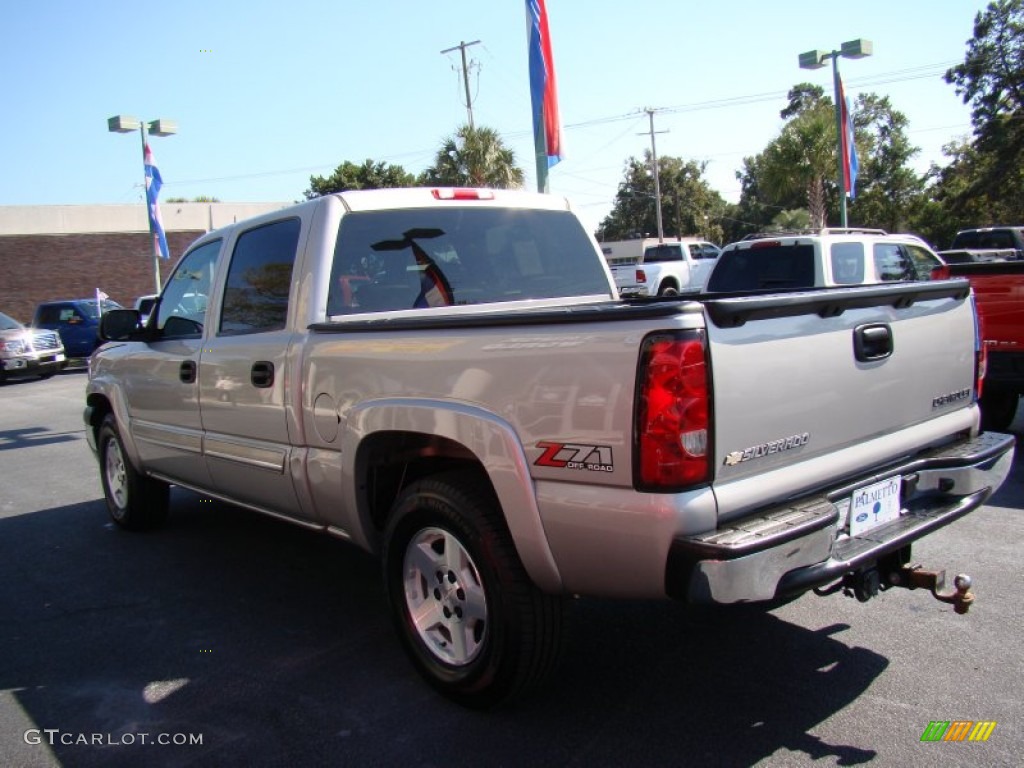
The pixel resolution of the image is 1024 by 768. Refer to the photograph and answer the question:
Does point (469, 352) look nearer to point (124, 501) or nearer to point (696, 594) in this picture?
point (696, 594)

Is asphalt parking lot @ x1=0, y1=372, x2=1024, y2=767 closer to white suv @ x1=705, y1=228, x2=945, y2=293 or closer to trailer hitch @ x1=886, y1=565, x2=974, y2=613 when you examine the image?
trailer hitch @ x1=886, y1=565, x2=974, y2=613

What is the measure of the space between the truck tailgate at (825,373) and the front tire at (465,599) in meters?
0.81

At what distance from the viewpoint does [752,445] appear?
266cm

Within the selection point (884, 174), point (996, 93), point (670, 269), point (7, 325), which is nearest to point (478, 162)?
point (670, 269)

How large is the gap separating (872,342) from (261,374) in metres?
2.67

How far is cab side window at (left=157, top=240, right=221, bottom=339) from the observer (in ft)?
16.0

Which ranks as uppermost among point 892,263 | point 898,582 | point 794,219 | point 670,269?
point 794,219

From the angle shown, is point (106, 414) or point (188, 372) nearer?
point (188, 372)

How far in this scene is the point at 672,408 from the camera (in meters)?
2.52

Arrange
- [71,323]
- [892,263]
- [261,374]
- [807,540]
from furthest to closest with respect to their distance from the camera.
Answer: [71,323] < [892,263] < [261,374] < [807,540]

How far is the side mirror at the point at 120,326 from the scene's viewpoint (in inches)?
210

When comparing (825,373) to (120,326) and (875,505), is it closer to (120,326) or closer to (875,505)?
(875,505)

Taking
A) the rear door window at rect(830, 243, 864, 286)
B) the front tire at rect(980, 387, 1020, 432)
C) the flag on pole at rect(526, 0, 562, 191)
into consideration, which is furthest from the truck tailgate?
the flag on pole at rect(526, 0, 562, 191)

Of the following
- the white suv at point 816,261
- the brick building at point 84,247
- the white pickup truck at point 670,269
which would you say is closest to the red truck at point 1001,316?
the white suv at point 816,261
